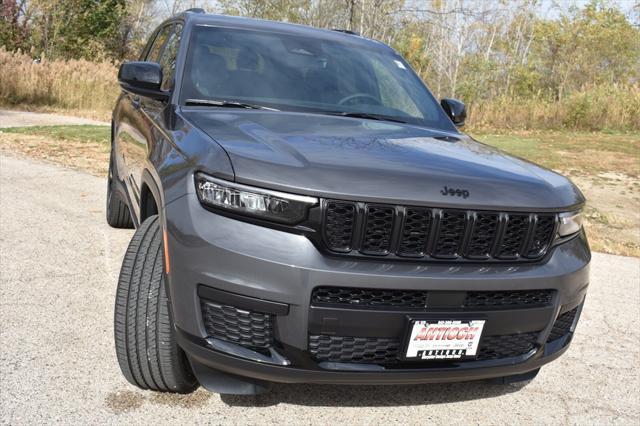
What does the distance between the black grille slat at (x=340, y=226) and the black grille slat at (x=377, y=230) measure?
5 cm

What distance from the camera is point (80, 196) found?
271 inches

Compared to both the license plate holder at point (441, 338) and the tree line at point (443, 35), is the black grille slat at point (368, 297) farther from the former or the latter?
the tree line at point (443, 35)

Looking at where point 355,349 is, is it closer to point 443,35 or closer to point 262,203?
point 262,203

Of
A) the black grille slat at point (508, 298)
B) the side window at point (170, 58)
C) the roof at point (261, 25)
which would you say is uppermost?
the roof at point (261, 25)

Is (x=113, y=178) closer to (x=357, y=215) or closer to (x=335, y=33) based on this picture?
(x=335, y=33)

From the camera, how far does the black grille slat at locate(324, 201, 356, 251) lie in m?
2.27

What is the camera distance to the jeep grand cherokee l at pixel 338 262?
2.24 m

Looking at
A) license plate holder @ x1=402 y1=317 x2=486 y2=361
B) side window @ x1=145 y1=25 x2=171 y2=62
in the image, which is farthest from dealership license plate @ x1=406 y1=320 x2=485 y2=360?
side window @ x1=145 y1=25 x2=171 y2=62

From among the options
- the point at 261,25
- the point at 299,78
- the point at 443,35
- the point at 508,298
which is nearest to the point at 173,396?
the point at 508,298

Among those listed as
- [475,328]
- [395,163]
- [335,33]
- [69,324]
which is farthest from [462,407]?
[335,33]

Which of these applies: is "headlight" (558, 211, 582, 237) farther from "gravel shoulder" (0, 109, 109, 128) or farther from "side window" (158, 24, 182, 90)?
"gravel shoulder" (0, 109, 109, 128)

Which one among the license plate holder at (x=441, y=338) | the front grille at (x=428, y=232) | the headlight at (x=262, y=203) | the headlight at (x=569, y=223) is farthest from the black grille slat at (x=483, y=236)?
the headlight at (x=262, y=203)

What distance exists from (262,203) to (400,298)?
0.58 metres

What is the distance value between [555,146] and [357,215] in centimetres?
1218
